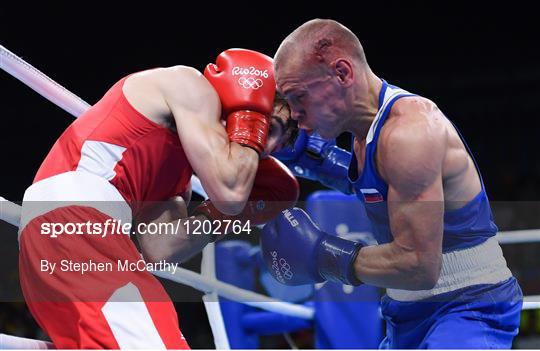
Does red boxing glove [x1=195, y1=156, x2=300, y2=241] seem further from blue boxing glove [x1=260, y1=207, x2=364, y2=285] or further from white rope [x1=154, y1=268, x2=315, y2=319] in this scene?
white rope [x1=154, y1=268, x2=315, y2=319]

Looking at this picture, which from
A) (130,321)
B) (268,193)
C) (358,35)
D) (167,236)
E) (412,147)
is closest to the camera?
(130,321)

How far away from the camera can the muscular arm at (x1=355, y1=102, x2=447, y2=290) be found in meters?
1.88

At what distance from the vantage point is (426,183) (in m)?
1.88

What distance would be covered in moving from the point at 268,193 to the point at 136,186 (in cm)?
48

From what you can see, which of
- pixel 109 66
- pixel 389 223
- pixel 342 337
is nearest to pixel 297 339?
pixel 342 337

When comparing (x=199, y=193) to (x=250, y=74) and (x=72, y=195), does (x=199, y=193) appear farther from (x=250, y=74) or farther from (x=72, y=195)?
(x=72, y=195)

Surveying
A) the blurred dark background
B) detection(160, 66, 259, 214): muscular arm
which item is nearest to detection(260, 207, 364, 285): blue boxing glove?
detection(160, 66, 259, 214): muscular arm

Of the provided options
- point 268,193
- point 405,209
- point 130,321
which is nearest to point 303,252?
point 268,193

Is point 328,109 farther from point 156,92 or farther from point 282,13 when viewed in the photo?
point 282,13

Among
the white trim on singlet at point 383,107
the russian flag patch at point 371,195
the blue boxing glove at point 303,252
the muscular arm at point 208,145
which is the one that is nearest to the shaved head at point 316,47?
the white trim on singlet at point 383,107

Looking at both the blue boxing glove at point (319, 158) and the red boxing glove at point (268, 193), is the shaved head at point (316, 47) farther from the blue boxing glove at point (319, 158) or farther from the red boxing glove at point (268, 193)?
the blue boxing glove at point (319, 158)

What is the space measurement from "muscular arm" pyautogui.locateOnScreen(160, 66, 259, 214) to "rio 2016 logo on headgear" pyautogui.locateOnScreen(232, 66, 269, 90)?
10cm

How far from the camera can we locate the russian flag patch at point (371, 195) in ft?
6.61

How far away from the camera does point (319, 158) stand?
2602 mm
